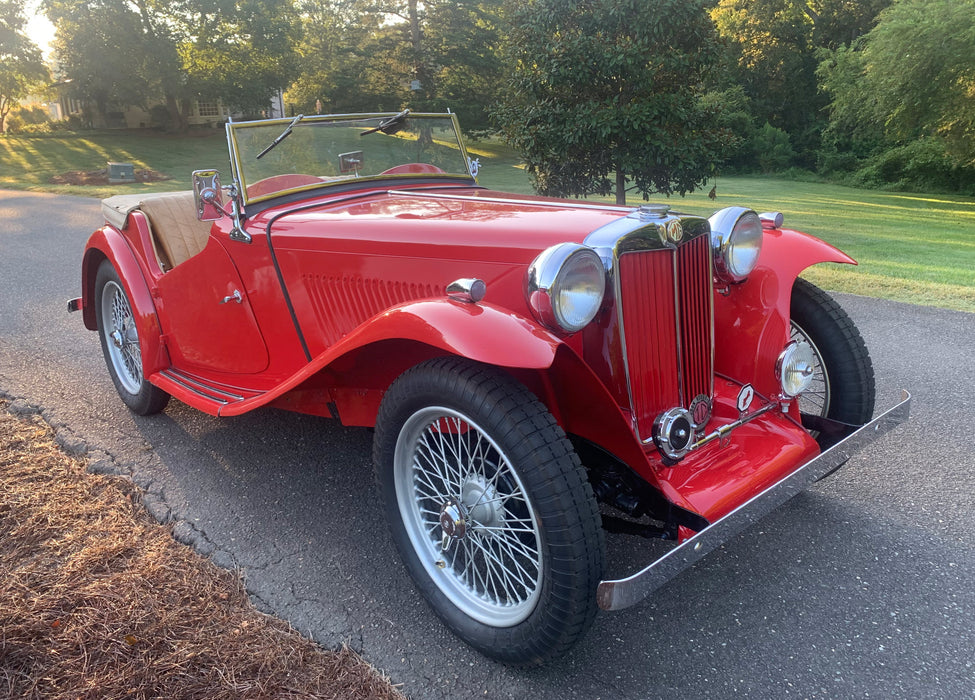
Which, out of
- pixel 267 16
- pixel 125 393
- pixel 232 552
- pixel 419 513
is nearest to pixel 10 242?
pixel 125 393

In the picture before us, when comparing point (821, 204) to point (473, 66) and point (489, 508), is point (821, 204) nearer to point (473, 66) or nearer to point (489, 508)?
point (473, 66)

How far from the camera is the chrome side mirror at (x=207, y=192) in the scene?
289 centimetres

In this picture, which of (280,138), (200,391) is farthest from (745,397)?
(200,391)

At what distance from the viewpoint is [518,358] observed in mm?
1772

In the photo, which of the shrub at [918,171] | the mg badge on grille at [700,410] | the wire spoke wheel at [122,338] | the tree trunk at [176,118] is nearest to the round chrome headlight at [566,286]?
the mg badge on grille at [700,410]

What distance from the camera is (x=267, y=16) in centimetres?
2773

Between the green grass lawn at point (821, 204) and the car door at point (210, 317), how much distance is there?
414 centimetres

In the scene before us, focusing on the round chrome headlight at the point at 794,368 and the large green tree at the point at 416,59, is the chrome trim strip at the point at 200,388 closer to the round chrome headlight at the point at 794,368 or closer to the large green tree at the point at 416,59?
the round chrome headlight at the point at 794,368

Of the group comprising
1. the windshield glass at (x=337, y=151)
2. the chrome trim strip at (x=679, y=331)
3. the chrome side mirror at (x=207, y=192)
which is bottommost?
the chrome trim strip at (x=679, y=331)

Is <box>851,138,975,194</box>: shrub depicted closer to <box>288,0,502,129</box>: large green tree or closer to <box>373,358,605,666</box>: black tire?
<box>288,0,502,129</box>: large green tree

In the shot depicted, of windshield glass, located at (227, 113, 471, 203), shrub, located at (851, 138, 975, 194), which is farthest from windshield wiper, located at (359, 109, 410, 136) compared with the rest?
shrub, located at (851, 138, 975, 194)

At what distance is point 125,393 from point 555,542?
318cm

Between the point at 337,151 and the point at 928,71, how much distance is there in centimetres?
2003

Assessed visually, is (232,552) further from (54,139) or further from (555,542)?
(54,139)
